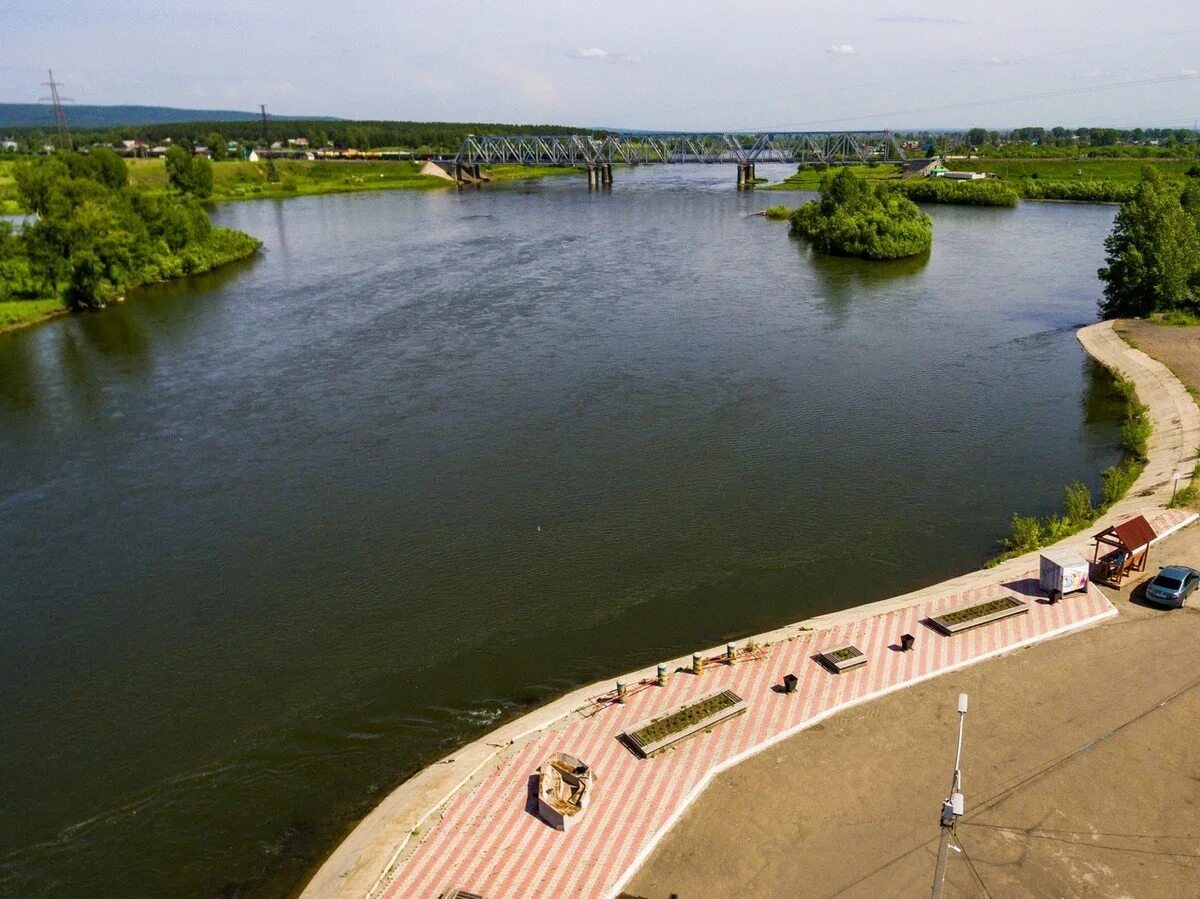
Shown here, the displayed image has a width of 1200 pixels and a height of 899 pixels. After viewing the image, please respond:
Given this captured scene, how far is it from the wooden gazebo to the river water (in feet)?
9.93

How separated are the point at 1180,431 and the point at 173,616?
28.7 metres

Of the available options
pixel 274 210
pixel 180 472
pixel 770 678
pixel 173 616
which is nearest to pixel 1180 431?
pixel 770 678

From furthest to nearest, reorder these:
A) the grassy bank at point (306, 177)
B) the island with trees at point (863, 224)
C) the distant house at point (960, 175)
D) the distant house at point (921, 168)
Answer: the distant house at point (921, 168) < the grassy bank at point (306, 177) < the distant house at point (960, 175) < the island with trees at point (863, 224)

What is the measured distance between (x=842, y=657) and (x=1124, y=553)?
7.07 metres

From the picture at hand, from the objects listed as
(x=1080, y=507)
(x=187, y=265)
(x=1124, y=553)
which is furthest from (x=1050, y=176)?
(x=1124, y=553)

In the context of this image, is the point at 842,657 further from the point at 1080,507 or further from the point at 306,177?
the point at 306,177

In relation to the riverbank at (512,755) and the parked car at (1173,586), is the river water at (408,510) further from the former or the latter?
the parked car at (1173,586)

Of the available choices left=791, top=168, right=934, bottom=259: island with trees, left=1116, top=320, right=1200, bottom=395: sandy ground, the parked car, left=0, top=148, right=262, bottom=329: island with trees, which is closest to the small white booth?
the parked car

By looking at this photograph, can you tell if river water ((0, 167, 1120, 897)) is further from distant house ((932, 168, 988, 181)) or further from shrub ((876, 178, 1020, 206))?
distant house ((932, 168, 988, 181))

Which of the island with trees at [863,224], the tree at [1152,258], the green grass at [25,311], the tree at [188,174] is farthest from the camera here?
the tree at [188,174]

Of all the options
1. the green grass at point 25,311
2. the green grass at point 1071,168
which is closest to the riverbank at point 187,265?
the green grass at point 25,311

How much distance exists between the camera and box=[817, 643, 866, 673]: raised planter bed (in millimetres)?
15016

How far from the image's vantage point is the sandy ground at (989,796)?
36.4 ft

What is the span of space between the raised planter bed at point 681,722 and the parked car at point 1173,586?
362 inches
